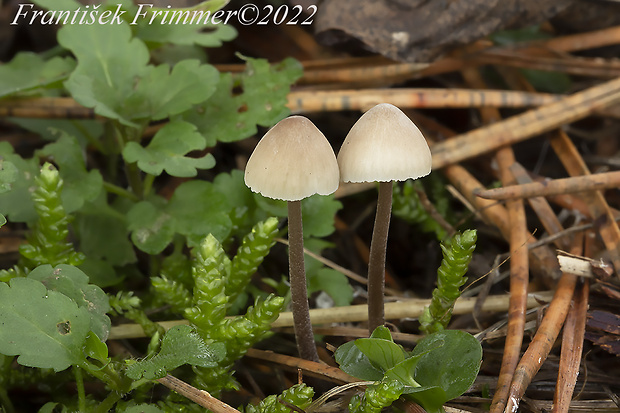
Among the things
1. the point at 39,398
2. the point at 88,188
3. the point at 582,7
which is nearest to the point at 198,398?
the point at 39,398

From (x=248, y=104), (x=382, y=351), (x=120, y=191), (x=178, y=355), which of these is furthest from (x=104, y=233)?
(x=382, y=351)

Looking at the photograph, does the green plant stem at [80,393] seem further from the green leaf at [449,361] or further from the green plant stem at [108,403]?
the green leaf at [449,361]

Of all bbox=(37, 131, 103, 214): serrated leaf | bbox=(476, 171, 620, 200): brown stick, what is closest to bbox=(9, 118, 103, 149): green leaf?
bbox=(37, 131, 103, 214): serrated leaf

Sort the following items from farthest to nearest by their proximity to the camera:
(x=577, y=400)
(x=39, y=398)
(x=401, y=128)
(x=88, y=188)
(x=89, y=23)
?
(x=89, y=23), (x=88, y=188), (x=39, y=398), (x=577, y=400), (x=401, y=128)

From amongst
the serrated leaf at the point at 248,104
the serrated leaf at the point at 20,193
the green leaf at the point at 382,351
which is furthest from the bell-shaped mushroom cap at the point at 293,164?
the serrated leaf at the point at 20,193

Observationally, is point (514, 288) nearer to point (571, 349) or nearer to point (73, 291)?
point (571, 349)

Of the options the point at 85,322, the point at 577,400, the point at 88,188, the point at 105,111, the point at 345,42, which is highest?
the point at 345,42

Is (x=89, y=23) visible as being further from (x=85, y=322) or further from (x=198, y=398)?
(x=198, y=398)
